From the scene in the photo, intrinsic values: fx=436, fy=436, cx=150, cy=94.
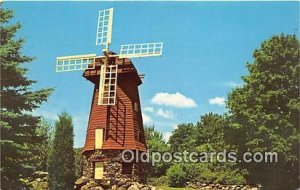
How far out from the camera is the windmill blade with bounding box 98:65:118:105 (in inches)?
1021

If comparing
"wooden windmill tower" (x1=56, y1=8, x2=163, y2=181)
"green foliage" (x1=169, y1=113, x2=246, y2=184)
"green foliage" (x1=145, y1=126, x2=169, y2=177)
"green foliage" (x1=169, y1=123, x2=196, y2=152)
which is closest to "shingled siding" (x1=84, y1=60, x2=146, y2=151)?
"wooden windmill tower" (x1=56, y1=8, x2=163, y2=181)

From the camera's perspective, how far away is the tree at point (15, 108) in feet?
67.0

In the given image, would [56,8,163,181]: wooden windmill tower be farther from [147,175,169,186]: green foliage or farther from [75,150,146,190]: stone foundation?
[147,175,169,186]: green foliage

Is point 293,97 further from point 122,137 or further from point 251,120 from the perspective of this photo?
point 122,137

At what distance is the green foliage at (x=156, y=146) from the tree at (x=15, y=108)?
17.9 metres

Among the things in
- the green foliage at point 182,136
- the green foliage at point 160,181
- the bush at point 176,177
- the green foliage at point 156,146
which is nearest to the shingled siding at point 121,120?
the bush at point 176,177

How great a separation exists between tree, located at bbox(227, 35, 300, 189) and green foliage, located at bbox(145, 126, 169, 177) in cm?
1263

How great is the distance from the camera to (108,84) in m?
26.2

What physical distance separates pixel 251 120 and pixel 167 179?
13268 mm

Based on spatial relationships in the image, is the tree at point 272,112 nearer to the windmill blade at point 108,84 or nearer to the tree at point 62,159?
the windmill blade at point 108,84

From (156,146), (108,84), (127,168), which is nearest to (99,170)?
(127,168)

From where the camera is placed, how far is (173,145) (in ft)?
183

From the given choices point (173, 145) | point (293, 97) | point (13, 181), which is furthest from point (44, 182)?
point (173, 145)

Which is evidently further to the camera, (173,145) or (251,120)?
(173,145)
